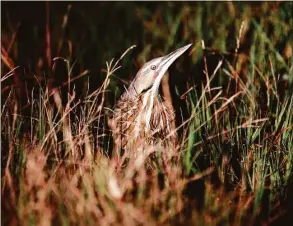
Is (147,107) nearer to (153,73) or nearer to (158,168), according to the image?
(153,73)

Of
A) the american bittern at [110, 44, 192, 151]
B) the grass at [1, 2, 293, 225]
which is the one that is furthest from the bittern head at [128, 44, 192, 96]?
the grass at [1, 2, 293, 225]

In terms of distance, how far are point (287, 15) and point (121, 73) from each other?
0.94 metres

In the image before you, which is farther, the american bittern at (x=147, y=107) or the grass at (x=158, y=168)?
the american bittern at (x=147, y=107)

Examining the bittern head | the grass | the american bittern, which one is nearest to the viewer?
the grass

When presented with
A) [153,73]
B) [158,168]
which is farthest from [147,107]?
[158,168]

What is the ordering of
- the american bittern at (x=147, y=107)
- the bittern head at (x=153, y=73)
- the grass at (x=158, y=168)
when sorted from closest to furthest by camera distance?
the grass at (x=158, y=168)
the american bittern at (x=147, y=107)
the bittern head at (x=153, y=73)

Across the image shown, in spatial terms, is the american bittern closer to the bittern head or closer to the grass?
the bittern head

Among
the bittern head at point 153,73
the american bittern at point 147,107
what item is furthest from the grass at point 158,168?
the bittern head at point 153,73

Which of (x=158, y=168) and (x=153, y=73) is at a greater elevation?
(x=153, y=73)

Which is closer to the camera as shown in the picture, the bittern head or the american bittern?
the american bittern

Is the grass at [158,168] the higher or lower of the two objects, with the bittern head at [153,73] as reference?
lower

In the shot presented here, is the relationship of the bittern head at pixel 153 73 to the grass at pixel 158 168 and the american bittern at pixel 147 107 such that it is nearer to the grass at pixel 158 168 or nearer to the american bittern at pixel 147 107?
the american bittern at pixel 147 107

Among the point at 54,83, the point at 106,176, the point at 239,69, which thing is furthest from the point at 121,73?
the point at 106,176

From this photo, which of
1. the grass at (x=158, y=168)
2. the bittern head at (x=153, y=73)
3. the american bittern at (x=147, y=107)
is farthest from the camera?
the bittern head at (x=153, y=73)
